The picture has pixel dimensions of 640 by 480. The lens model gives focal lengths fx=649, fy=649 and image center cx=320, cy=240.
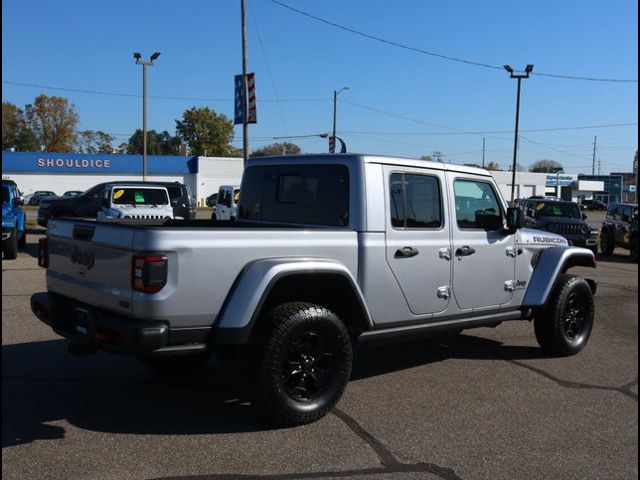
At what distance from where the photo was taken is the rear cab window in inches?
207

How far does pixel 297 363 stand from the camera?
4652 mm

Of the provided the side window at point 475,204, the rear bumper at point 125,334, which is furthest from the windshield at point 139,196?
the rear bumper at point 125,334

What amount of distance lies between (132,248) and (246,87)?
17.8 metres

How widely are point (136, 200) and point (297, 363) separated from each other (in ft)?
45.0

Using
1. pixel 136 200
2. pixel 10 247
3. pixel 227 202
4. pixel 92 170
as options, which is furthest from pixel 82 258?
pixel 92 170

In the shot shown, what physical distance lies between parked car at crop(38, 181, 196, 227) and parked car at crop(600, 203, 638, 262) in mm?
13121

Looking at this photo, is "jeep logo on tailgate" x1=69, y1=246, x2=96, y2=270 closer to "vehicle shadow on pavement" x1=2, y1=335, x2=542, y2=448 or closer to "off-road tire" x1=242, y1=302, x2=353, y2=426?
"vehicle shadow on pavement" x1=2, y1=335, x2=542, y2=448

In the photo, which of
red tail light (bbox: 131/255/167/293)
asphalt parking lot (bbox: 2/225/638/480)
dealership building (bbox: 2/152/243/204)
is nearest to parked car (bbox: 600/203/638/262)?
asphalt parking lot (bbox: 2/225/638/480)

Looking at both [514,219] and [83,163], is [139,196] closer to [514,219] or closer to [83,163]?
[514,219]

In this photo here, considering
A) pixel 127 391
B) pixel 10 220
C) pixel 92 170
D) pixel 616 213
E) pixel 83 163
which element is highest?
pixel 83 163

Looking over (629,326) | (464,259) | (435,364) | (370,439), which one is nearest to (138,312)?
(370,439)

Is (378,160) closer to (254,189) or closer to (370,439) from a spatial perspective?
(254,189)

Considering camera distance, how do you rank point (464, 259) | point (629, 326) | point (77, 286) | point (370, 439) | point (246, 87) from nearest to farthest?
point (370, 439) < point (77, 286) < point (464, 259) < point (629, 326) < point (246, 87)

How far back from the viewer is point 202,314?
4.21m
